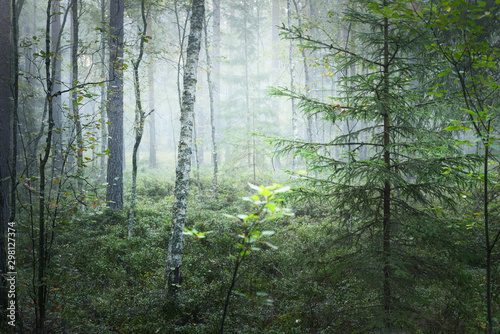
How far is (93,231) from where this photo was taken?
9.02 meters

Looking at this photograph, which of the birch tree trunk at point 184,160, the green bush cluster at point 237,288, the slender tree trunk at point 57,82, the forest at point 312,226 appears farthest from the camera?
the birch tree trunk at point 184,160

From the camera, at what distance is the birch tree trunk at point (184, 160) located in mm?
5836

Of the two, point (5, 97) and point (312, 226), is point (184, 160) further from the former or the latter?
point (312, 226)

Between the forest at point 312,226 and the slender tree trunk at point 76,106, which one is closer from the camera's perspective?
the forest at point 312,226

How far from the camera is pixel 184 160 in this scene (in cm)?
595

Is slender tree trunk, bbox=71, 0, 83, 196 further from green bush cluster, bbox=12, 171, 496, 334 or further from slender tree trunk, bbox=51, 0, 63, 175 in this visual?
green bush cluster, bbox=12, 171, 496, 334

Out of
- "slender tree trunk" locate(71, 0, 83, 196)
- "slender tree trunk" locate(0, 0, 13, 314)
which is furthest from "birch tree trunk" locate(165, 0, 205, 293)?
"slender tree trunk" locate(0, 0, 13, 314)

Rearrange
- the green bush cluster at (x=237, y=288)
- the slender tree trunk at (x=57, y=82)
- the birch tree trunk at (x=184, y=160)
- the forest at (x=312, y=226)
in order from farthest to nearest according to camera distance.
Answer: the birch tree trunk at (x=184, y=160), the green bush cluster at (x=237, y=288), the slender tree trunk at (x=57, y=82), the forest at (x=312, y=226)

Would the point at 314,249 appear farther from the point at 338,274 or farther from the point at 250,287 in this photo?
the point at 338,274

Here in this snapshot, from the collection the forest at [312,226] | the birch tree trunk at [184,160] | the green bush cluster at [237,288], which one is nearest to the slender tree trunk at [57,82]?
the forest at [312,226]

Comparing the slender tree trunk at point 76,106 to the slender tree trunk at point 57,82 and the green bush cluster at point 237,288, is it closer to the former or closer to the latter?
the slender tree trunk at point 57,82

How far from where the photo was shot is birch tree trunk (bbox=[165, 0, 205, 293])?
5836mm

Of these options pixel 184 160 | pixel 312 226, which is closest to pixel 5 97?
pixel 184 160

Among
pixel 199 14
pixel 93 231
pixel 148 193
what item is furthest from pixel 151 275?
pixel 148 193
